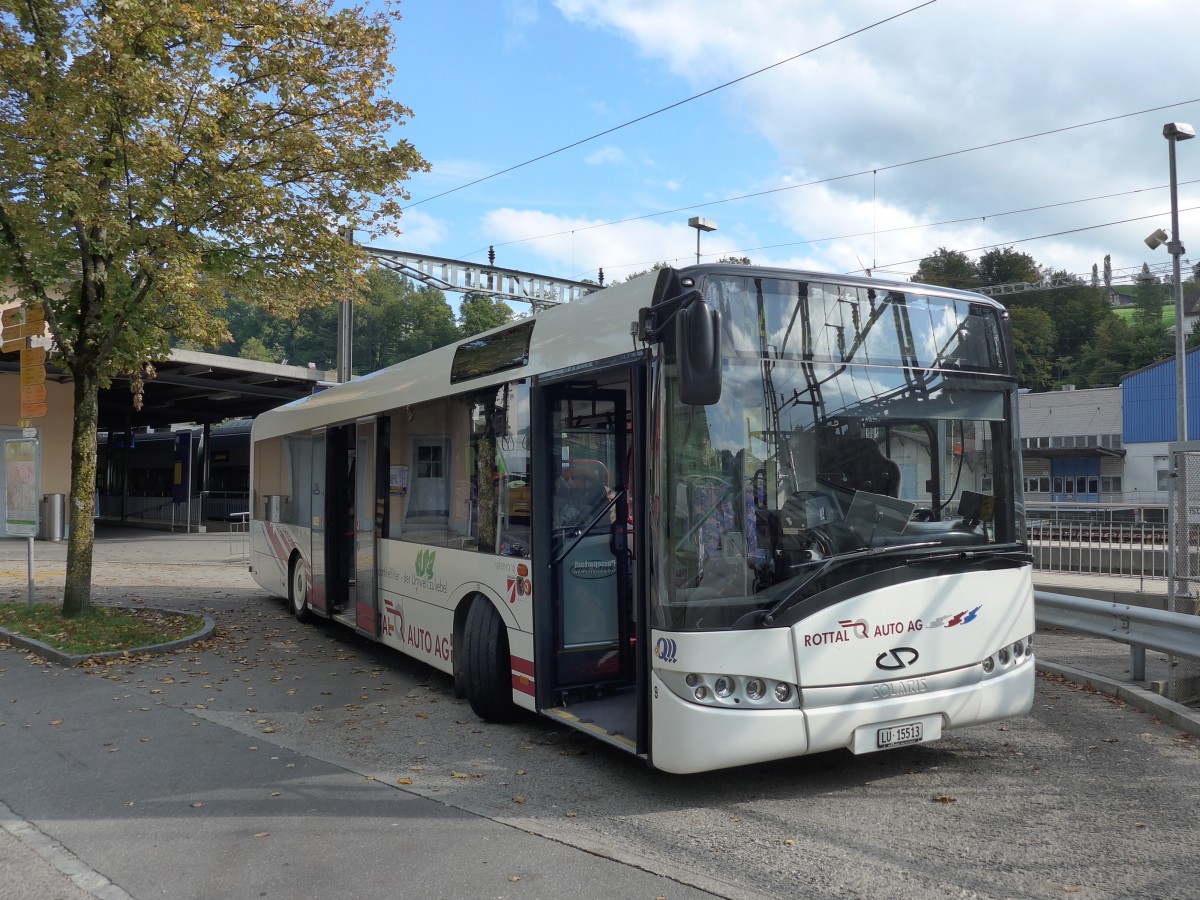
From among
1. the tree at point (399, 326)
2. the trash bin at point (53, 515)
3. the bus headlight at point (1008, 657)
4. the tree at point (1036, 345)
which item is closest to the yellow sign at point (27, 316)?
the bus headlight at point (1008, 657)

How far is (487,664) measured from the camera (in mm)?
7219

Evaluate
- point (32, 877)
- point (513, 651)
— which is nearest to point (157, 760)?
point (32, 877)

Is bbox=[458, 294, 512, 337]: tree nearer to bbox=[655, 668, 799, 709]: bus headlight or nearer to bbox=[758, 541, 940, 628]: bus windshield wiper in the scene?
bbox=[758, 541, 940, 628]: bus windshield wiper

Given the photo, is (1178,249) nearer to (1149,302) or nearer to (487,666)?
(487,666)

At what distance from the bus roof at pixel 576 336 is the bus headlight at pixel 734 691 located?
1.87 m

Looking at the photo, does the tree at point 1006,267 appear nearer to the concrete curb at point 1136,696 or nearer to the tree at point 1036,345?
the tree at point 1036,345

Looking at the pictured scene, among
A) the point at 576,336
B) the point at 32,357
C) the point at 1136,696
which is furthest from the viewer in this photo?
the point at 32,357

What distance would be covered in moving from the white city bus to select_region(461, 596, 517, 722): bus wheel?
2 centimetres

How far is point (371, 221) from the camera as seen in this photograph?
12.6 meters

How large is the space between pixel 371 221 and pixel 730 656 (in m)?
9.13

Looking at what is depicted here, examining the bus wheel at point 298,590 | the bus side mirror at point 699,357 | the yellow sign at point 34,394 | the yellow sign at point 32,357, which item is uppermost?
the yellow sign at point 32,357

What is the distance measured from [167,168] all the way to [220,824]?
7.56 m

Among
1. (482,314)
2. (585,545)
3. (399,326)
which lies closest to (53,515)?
(585,545)

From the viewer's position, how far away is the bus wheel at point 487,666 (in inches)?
283
